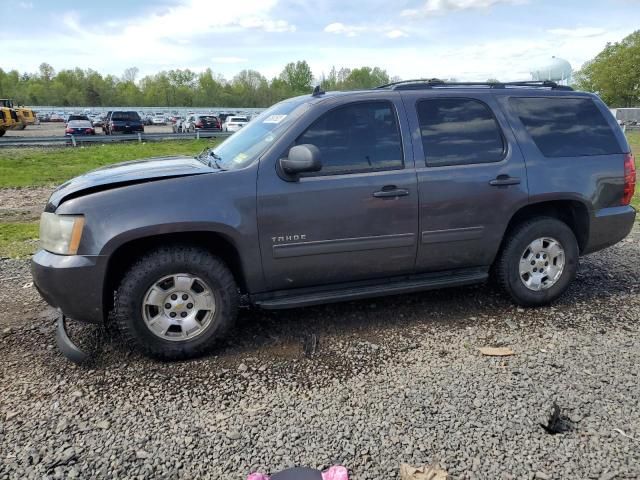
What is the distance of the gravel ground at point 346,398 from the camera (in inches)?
97.5

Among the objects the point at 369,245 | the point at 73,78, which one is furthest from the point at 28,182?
the point at 73,78

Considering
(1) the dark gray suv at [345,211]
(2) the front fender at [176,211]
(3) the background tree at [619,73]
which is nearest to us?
(2) the front fender at [176,211]

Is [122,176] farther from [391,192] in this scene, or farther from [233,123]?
[233,123]

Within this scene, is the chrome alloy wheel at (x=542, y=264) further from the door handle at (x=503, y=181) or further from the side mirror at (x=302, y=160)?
the side mirror at (x=302, y=160)

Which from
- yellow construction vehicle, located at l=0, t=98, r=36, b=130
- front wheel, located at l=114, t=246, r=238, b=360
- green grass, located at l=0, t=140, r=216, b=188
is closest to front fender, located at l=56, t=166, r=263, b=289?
front wheel, located at l=114, t=246, r=238, b=360

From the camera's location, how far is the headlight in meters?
3.16

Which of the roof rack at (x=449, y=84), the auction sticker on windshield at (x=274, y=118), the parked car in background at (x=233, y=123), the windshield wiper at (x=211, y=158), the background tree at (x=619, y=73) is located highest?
the background tree at (x=619, y=73)

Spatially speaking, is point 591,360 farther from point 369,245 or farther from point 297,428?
point 297,428

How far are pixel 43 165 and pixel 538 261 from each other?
49.9 feet

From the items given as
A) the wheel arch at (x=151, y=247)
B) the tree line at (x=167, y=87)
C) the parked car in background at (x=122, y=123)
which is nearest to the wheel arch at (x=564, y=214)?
the wheel arch at (x=151, y=247)

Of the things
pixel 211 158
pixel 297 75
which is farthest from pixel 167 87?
pixel 211 158

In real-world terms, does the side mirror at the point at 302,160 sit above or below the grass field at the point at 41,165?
above

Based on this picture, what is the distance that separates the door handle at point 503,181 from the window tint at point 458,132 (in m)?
0.16

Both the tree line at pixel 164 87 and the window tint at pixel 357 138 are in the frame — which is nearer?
the window tint at pixel 357 138
